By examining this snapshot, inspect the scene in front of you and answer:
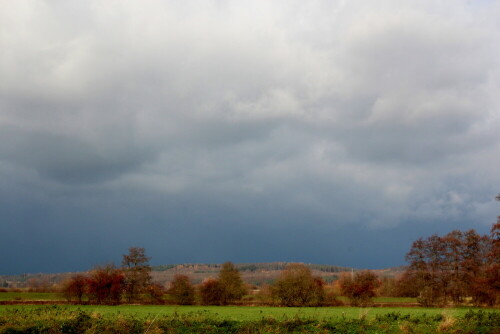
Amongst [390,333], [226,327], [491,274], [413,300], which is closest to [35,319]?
[226,327]

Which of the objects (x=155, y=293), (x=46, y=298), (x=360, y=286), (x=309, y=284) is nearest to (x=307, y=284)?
(x=309, y=284)

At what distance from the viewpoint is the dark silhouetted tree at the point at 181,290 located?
7981 centimetres

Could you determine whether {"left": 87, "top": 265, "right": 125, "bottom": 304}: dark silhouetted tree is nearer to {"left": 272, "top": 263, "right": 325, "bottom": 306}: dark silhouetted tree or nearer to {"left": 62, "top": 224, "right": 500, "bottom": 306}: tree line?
{"left": 62, "top": 224, "right": 500, "bottom": 306}: tree line

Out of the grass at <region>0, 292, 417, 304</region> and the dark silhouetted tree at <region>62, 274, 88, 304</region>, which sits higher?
the dark silhouetted tree at <region>62, 274, 88, 304</region>

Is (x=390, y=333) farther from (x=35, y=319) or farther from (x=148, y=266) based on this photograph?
(x=148, y=266)

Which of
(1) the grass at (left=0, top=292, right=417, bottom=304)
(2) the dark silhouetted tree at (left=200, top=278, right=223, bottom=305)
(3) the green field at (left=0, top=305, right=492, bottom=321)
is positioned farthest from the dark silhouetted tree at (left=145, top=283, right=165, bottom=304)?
(3) the green field at (left=0, top=305, right=492, bottom=321)

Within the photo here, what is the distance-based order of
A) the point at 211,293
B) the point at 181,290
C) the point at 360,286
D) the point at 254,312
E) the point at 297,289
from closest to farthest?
the point at 254,312 → the point at 297,289 → the point at 181,290 → the point at 360,286 → the point at 211,293

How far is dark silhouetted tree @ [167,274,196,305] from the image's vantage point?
79812 millimetres

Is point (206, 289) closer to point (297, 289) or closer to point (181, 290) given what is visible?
point (181, 290)

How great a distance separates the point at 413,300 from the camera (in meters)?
89.7

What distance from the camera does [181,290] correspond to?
261 feet

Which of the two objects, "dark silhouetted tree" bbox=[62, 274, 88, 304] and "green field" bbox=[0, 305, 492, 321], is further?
"dark silhouetted tree" bbox=[62, 274, 88, 304]

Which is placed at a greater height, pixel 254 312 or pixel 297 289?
pixel 297 289

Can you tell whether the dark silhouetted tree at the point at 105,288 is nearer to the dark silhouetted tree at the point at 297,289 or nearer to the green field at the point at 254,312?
the green field at the point at 254,312
